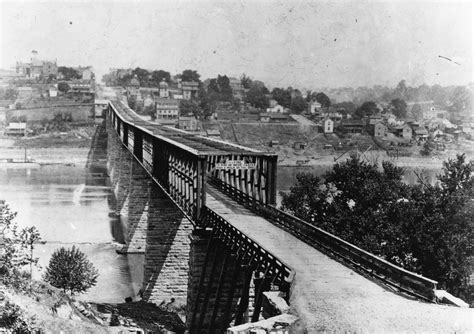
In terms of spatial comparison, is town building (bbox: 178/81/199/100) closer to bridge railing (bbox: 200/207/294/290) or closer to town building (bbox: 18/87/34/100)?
town building (bbox: 18/87/34/100)

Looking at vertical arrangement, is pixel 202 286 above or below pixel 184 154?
below

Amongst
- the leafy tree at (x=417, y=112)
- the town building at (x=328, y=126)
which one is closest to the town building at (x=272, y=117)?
the town building at (x=328, y=126)

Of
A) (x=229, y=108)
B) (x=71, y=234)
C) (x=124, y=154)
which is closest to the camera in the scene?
→ (x=71, y=234)

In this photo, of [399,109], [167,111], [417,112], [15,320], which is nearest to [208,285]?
[15,320]

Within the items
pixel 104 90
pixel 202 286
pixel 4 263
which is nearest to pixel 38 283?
pixel 4 263

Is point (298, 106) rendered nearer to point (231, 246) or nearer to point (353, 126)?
point (353, 126)

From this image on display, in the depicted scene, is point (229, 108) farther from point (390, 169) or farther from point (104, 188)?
point (390, 169)

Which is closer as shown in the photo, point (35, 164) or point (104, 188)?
point (104, 188)
